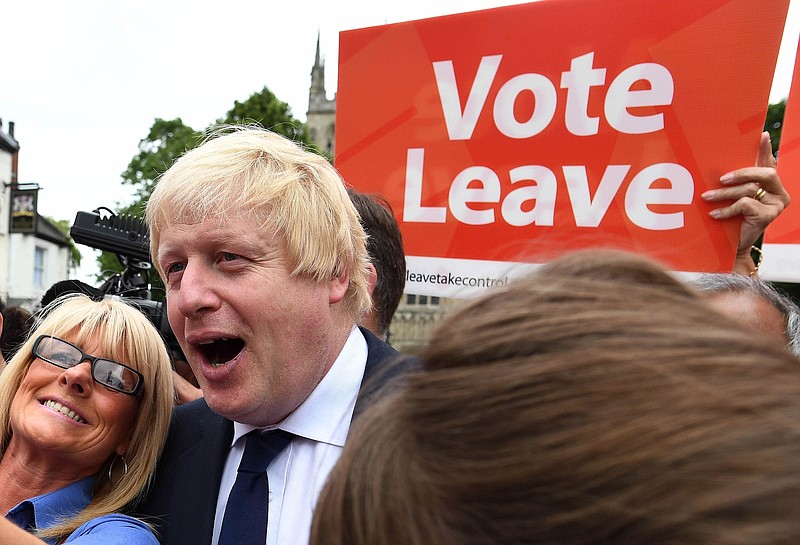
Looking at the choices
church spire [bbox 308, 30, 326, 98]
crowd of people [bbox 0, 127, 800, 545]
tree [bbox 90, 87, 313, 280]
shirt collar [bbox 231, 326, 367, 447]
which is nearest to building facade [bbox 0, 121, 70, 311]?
tree [bbox 90, 87, 313, 280]

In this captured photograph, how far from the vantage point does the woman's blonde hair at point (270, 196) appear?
1.56 meters

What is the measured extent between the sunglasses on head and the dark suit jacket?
19 centimetres

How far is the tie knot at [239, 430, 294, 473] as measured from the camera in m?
1.62

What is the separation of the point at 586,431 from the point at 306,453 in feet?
4.09

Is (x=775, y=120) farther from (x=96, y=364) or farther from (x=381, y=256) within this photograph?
(x=96, y=364)

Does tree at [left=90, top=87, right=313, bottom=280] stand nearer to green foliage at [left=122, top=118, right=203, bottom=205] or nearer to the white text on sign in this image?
green foliage at [left=122, top=118, right=203, bottom=205]

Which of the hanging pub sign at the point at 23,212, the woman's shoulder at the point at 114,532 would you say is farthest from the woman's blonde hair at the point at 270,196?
the hanging pub sign at the point at 23,212

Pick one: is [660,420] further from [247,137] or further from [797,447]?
[247,137]

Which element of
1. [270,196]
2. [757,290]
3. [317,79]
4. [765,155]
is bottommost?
[757,290]

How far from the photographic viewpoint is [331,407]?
5.56 feet

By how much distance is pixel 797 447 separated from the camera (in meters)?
0.50

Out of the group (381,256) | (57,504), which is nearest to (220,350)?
(57,504)

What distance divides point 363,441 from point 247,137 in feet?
4.14

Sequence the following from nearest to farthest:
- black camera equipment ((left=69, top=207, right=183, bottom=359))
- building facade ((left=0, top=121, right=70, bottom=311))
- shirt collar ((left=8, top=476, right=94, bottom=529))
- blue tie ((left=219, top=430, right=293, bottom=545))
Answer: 1. blue tie ((left=219, top=430, right=293, bottom=545))
2. shirt collar ((left=8, top=476, right=94, bottom=529))
3. black camera equipment ((left=69, top=207, right=183, bottom=359))
4. building facade ((left=0, top=121, right=70, bottom=311))
